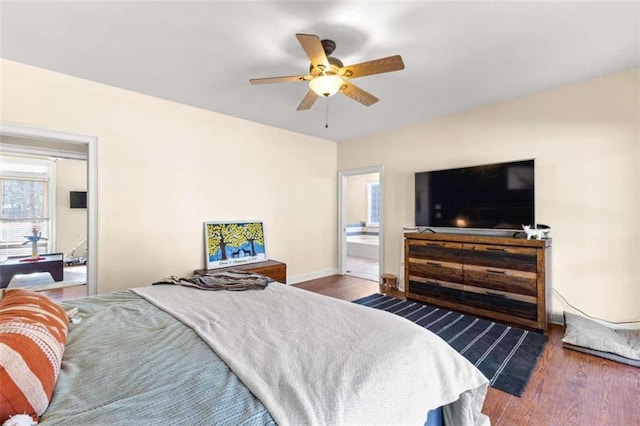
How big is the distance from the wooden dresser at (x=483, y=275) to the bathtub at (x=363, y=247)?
3.08 metres

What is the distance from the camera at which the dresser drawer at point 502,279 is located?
2.85 m

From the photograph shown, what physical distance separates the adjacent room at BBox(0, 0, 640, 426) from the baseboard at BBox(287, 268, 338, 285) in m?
0.09

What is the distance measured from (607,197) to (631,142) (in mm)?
537

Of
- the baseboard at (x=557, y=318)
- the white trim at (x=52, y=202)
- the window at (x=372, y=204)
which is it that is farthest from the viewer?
the window at (x=372, y=204)

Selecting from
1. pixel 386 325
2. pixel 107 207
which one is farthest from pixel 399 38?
pixel 107 207

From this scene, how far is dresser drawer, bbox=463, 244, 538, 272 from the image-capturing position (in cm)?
285

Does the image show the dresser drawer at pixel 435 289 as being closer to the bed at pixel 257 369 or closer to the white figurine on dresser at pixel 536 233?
the white figurine on dresser at pixel 536 233

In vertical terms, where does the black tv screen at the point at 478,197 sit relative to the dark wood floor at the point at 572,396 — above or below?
above

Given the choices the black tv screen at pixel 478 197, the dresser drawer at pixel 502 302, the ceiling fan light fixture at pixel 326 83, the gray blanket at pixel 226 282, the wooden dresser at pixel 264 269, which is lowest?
A: the dresser drawer at pixel 502 302

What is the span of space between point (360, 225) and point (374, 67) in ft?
21.5

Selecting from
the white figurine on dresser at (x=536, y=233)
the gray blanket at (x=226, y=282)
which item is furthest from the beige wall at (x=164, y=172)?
the white figurine on dresser at (x=536, y=233)

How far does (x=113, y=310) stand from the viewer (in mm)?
1620

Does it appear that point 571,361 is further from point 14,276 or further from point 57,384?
point 14,276

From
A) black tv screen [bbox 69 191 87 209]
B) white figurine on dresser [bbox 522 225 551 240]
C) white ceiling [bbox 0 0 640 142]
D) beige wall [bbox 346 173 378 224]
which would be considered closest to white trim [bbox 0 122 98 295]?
white ceiling [bbox 0 0 640 142]
